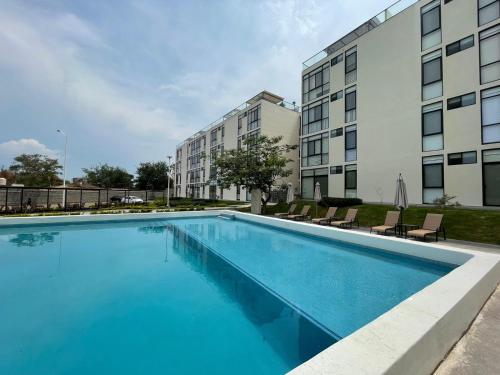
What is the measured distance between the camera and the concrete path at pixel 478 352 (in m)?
2.57

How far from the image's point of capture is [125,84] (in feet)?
58.2

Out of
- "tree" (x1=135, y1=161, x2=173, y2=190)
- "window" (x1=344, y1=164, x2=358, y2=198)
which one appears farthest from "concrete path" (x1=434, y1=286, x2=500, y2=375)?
"tree" (x1=135, y1=161, x2=173, y2=190)

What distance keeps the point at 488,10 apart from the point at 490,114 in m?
5.28

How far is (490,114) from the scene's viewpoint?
12.3 m

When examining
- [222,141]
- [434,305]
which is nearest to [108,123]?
[222,141]

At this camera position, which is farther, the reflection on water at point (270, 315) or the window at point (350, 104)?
the window at point (350, 104)

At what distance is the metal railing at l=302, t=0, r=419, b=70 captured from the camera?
53.2 ft

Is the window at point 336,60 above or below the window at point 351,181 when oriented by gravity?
above

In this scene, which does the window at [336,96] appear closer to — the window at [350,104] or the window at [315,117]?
the window at [350,104]

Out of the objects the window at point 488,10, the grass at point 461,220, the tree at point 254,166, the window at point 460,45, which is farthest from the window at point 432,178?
the tree at point 254,166

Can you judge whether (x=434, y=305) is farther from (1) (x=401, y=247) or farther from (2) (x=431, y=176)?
(2) (x=431, y=176)

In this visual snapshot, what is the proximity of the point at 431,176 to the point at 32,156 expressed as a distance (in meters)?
50.8

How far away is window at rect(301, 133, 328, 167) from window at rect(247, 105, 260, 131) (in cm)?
784

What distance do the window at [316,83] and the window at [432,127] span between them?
8.61 meters
